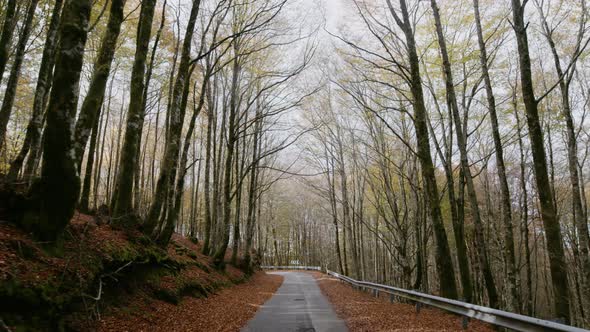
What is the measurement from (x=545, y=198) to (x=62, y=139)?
9.18 m

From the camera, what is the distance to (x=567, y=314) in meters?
6.46

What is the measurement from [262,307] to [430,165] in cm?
690

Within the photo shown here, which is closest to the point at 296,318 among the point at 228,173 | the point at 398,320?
the point at 398,320

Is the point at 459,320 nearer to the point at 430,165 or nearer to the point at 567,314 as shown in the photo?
the point at 567,314

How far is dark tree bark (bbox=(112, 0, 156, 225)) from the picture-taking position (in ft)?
26.4

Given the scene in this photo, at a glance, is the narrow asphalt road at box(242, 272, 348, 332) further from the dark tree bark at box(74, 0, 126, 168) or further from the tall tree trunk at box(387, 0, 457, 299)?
the dark tree bark at box(74, 0, 126, 168)

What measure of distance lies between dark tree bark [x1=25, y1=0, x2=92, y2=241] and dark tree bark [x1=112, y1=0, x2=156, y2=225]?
10.0ft

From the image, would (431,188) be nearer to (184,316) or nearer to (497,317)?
(497,317)

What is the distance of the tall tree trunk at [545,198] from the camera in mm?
6547

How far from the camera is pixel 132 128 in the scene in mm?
8039

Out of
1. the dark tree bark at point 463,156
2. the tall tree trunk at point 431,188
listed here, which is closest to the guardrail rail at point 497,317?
the tall tree trunk at point 431,188

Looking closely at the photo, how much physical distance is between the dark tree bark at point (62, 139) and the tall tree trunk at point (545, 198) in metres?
8.87

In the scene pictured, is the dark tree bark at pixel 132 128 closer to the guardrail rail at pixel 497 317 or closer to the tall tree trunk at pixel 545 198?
the guardrail rail at pixel 497 317

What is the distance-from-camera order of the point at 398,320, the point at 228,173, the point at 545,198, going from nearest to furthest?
the point at 545,198 → the point at 398,320 → the point at 228,173
